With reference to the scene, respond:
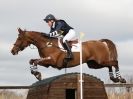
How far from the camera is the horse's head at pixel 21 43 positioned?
14.2m

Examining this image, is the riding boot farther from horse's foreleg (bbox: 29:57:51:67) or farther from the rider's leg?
horse's foreleg (bbox: 29:57:51:67)

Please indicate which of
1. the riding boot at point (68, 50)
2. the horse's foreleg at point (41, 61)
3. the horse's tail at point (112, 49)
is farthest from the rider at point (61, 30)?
the horse's tail at point (112, 49)

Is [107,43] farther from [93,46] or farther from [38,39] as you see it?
[38,39]

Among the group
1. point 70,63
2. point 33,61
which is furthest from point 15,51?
point 70,63

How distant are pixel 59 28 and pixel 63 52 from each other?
71 centimetres

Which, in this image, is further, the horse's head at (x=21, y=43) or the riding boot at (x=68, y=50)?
the horse's head at (x=21, y=43)

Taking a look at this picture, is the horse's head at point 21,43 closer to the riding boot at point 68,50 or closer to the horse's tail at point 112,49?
the riding boot at point 68,50

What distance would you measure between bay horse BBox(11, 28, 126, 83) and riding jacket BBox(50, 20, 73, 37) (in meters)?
0.33

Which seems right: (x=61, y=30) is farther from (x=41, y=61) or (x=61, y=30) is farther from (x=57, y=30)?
(x=41, y=61)

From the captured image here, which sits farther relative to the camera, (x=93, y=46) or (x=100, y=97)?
(x=93, y=46)

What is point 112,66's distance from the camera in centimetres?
1508

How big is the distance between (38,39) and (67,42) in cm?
86

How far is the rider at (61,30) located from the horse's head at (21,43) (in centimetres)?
73

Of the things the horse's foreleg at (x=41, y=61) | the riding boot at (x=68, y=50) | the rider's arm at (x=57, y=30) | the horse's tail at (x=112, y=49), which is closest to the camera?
the horse's foreleg at (x=41, y=61)
